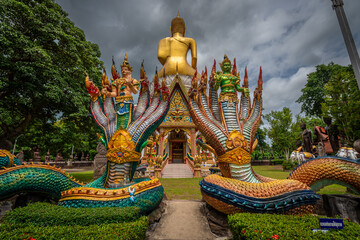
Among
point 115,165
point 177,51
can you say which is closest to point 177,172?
point 115,165

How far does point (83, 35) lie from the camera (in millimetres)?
11109

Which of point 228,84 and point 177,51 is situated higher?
point 177,51

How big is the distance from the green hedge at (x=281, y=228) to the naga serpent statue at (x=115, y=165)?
180 cm

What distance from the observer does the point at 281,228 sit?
90.3 inches

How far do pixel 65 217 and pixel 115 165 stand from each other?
155 centimetres

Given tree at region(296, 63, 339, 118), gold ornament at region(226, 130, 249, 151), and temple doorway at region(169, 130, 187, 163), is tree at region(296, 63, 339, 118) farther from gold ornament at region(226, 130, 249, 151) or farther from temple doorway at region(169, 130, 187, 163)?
gold ornament at region(226, 130, 249, 151)

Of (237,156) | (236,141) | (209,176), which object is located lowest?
(209,176)

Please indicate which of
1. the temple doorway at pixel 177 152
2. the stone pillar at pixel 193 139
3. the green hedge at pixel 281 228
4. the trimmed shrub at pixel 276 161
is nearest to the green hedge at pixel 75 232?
the green hedge at pixel 281 228

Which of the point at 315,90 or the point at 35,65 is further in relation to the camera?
the point at 315,90

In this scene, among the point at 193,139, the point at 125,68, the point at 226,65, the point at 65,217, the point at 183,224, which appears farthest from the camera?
the point at 193,139

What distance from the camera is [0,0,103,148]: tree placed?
7.35 m

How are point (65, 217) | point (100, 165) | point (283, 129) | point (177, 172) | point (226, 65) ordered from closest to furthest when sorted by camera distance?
1. point (65, 217)
2. point (226, 65)
3. point (100, 165)
4. point (177, 172)
5. point (283, 129)

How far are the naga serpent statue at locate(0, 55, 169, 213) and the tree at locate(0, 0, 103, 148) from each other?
170 inches

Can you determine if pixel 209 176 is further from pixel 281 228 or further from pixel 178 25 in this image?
pixel 178 25
